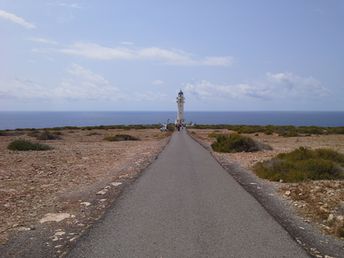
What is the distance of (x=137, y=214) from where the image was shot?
9.33 m

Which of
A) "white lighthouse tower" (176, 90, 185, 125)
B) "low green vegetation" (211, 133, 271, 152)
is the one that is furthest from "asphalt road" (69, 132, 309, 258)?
"white lighthouse tower" (176, 90, 185, 125)

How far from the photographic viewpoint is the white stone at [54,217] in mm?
9102

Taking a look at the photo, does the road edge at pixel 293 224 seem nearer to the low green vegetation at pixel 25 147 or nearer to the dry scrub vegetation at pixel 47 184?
the dry scrub vegetation at pixel 47 184

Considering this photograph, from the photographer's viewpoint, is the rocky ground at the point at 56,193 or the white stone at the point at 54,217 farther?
the white stone at the point at 54,217

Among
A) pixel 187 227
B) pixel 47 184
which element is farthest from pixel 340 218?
pixel 47 184

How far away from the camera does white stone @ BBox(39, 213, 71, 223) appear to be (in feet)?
29.9

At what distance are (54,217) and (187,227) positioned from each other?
3.05m

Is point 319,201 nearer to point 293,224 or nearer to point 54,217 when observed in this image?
point 293,224

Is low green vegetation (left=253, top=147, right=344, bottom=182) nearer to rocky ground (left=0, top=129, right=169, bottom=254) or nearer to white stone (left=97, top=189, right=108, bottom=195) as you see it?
rocky ground (left=0, top=129, right=169, bottom=254)

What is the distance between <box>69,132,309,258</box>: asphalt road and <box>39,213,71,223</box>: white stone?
3.14 ft

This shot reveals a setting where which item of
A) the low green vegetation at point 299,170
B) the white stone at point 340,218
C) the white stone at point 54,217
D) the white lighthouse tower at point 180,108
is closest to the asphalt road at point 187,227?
the white stone at point 54,217

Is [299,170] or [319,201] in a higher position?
[299,170]

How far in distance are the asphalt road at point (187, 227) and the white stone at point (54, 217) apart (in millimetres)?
958

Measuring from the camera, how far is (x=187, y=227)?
8.21 m
